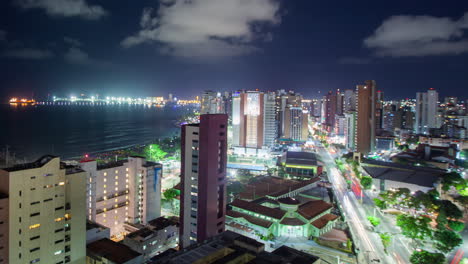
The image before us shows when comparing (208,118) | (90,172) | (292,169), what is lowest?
(292,169)

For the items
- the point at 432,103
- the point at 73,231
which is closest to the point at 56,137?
the point at 73,231

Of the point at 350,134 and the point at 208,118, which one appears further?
the point at 350,134

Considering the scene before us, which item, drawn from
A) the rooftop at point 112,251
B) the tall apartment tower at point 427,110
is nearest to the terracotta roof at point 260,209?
the rooftop at point 112,251

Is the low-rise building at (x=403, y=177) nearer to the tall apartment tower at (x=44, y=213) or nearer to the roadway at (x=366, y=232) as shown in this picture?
the roadway at (x=366, y=232)

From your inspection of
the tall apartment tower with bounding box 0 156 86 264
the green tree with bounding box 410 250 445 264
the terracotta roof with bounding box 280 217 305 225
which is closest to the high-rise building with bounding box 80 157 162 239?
the tall apartment tower with bounding box 0 156 86 264

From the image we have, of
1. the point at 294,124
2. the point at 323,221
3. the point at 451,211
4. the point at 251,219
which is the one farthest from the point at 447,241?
the point at 294,124

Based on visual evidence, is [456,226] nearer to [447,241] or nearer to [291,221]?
[447,241]

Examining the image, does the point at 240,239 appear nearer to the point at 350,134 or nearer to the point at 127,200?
the point at 127,200
